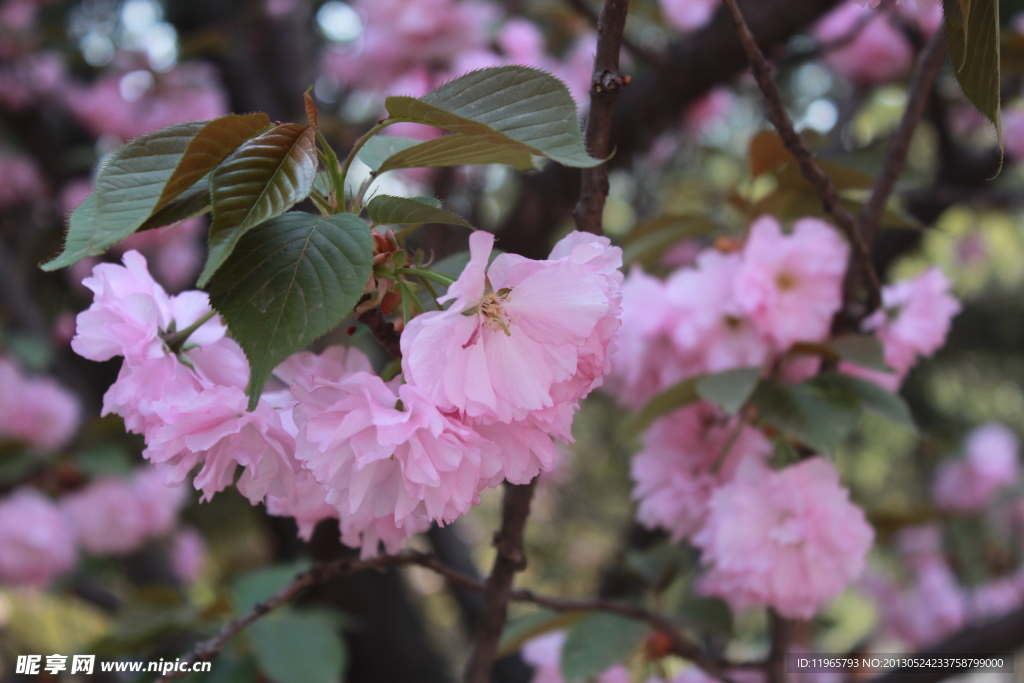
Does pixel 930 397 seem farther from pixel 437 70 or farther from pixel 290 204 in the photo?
pixel 290 204

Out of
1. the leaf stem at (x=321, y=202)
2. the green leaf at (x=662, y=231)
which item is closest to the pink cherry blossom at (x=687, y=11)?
the green leaf at (x=662, y=231)

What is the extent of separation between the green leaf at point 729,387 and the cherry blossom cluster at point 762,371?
0.06 m

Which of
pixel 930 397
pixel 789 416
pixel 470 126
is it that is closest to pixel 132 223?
pixel 470 126

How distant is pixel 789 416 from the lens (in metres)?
0.74

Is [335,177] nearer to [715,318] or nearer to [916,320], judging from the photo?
[715,318]

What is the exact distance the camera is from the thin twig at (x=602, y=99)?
480 millimetres

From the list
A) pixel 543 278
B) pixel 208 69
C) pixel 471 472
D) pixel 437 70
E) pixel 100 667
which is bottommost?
pixel 100 667

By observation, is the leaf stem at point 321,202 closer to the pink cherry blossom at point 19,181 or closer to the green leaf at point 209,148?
the green leaf at point 209,148

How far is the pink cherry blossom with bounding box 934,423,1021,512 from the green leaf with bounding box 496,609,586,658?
148 centimetres

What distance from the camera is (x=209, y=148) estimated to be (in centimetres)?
40

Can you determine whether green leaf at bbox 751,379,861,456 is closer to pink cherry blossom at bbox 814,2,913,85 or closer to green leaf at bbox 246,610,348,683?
green leaf at bbox 246,610,348,683

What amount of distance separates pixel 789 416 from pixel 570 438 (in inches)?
15.9

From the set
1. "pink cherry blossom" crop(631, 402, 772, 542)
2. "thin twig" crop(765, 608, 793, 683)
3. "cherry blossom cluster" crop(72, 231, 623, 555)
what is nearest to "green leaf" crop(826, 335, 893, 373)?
"pink cherry blossom" crop(631, 402, 772, 542)

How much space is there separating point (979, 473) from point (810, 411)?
156cm
